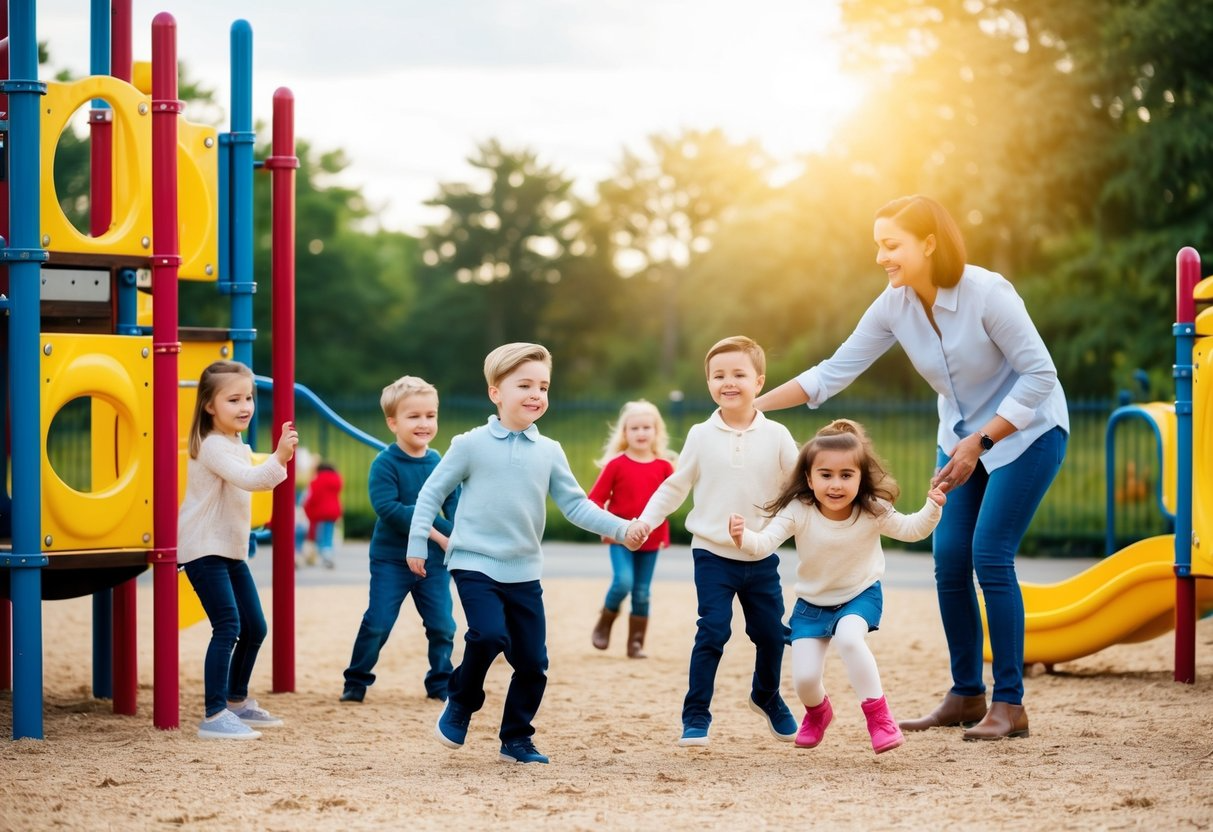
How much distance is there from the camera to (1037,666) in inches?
305

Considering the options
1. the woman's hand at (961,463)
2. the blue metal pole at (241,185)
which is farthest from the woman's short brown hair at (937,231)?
the blue metal pole at (241,185)

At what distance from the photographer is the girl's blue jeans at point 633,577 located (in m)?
8.32

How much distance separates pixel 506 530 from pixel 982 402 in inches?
74.4

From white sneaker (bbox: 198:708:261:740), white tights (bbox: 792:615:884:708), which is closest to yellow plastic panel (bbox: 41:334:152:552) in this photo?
white sneaker (bbox: 198:708:261:740)

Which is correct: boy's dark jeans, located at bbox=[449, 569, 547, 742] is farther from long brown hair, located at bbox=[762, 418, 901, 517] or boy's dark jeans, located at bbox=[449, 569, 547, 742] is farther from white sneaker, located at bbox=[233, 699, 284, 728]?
white sneaker, located at bbox=[233, 699, 284, 728]

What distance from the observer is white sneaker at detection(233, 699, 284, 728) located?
20.4 feet

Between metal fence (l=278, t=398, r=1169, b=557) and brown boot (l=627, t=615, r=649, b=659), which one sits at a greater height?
metal fence (l=278, t=398, r=1169, b=557)

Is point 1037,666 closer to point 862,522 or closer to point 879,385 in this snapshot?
point 862,522

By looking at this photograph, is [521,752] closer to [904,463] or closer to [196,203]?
[196,203]

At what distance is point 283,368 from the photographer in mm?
7070

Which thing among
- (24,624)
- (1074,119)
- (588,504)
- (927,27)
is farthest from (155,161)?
(927,27)

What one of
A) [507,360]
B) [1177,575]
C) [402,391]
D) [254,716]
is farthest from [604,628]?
[507,360]

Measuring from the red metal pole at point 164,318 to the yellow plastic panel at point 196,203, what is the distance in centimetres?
85

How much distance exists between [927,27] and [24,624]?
87.6ft
